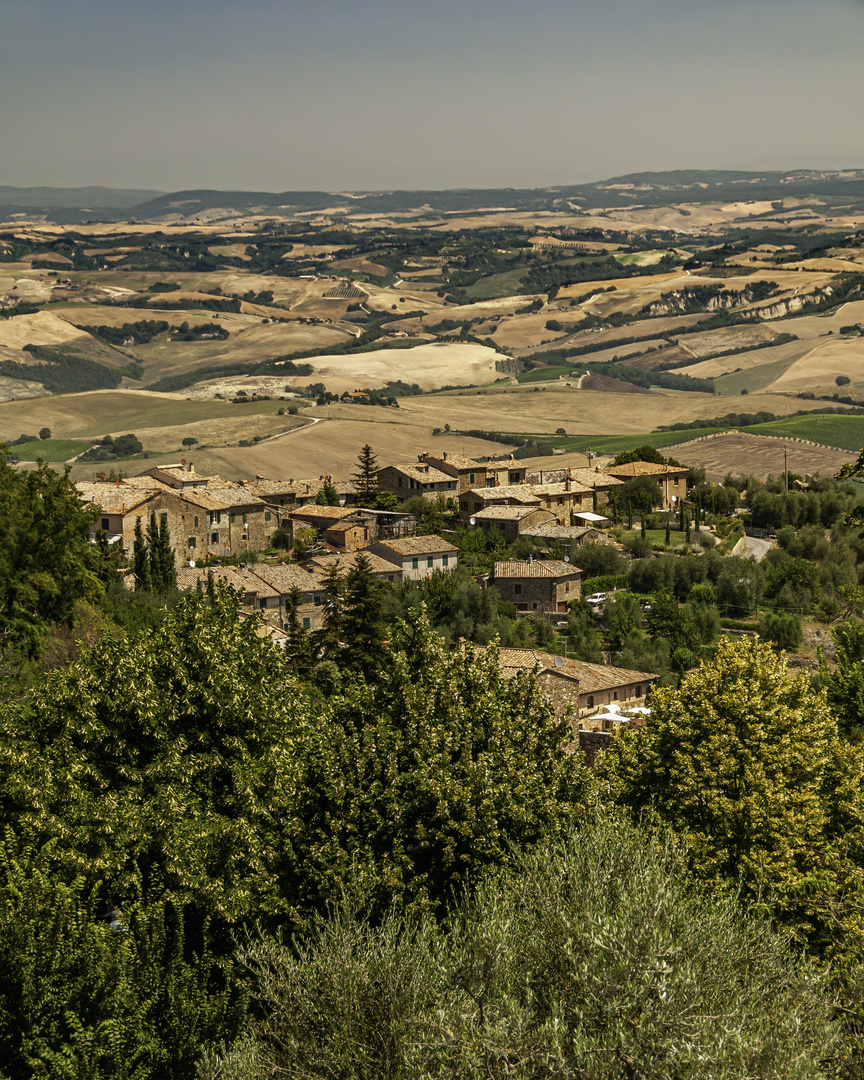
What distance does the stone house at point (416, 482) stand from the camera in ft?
327

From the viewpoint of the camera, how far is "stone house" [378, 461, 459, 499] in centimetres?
9956

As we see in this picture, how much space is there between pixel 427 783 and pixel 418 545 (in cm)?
5844

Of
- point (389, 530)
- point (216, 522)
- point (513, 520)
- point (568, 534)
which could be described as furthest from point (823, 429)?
point (216, 522)

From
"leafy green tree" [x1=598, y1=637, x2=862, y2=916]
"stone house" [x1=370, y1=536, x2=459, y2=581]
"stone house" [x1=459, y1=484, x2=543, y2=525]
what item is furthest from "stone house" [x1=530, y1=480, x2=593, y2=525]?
"leafy green tree" [x1=598, y1=637, x2=862, y2=916]

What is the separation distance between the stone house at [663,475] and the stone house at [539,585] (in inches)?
1165

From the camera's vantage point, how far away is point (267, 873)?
764 inches

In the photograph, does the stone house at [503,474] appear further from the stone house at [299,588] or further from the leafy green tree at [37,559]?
the leafy green tree at [37,559]

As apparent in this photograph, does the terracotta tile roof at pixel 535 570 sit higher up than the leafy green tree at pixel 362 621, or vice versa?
the leafy green tree at pixel 362 621

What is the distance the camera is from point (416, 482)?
10000cm

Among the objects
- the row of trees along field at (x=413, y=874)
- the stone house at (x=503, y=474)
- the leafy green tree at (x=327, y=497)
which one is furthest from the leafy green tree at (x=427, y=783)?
the stone house at (x=503, y=474)

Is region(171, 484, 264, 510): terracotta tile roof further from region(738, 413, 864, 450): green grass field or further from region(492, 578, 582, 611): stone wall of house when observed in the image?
region(738, 413, 864, 450): green grass field

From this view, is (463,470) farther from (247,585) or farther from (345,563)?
(247,585)

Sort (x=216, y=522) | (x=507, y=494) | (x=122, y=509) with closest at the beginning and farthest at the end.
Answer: (x=122, y=509) → (x=216, y=522) → (x=507, y=494)

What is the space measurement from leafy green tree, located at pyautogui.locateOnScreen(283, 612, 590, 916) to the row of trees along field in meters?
0.05
